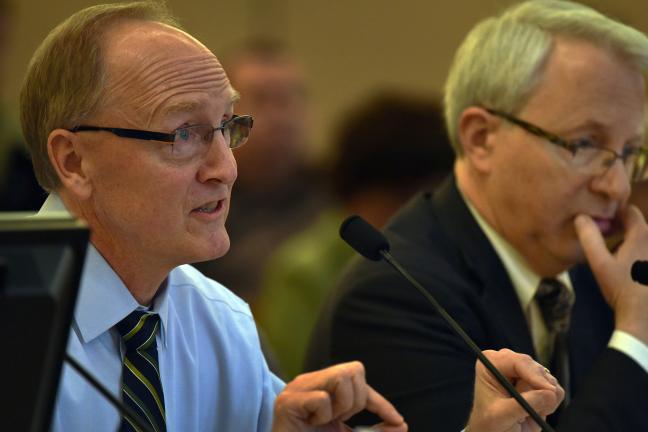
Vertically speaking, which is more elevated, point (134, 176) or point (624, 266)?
point (134, 176)

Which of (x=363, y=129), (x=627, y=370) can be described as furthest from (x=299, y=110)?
(x=627, y=370)

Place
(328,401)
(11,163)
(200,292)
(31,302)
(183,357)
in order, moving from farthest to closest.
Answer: (11,163), (200,292), (183,357), (328,401), (31,302)

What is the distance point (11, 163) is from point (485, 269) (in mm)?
1759

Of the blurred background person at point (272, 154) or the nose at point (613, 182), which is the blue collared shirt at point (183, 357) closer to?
the nose at point (613, 182)

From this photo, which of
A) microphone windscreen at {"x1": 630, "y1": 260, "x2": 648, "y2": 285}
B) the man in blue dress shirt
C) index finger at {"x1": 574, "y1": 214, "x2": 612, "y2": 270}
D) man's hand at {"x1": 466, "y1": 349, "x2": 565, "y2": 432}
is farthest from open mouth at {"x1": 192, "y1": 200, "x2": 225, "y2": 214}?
index finger at {"x1": 574, "y1": 214, "x2": 612, "y2": 270}

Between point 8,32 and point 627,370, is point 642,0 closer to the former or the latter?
point 8,32

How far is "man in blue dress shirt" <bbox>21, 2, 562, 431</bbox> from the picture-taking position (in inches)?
72.7

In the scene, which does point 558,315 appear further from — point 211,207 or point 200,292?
point 211,207

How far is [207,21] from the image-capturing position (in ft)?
21.2

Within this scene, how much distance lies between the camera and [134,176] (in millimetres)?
1872

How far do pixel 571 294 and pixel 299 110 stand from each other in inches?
123

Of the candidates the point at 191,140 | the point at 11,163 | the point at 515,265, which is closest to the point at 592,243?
the point at 515,265

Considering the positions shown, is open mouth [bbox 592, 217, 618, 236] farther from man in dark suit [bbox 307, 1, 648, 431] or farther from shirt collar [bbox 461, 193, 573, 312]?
shirt collar [bbox 461, 193, 573, 312]

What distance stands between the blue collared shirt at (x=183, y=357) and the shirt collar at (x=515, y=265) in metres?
0.65
